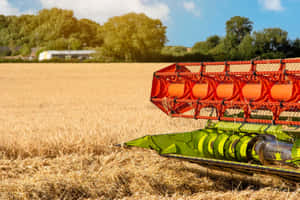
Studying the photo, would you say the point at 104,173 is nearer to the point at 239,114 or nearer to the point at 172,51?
the point at 239,114

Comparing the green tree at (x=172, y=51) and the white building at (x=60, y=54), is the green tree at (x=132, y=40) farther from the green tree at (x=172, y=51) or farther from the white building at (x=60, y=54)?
the white building at (x=60, y=54)

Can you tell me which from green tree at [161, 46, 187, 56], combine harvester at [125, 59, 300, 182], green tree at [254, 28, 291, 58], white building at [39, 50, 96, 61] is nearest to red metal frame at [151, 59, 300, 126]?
combine harvester at [125, 59, 300, 182]

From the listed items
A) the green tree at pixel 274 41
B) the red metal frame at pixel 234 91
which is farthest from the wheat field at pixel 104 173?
the green tree at pixel 274 41

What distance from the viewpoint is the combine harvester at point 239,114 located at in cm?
399

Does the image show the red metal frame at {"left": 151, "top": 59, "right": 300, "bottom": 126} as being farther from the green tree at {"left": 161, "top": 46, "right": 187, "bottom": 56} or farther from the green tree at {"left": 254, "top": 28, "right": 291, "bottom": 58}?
the green tree at {"left": 161, "top": 46, "right": 187, "bottom": 56}

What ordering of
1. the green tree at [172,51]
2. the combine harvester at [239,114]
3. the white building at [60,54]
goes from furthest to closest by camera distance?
the white building at [60,54] < the green tree at [172,51] < the combine harvester at [239,114]

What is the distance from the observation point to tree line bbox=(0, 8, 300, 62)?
1374 centimetres

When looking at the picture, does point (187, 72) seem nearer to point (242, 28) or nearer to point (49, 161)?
point (49, 161)

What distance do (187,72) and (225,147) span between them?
127cm

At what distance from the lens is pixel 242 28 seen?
840 inches

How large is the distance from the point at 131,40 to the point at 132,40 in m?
0.12

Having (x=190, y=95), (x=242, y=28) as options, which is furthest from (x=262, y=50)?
(x=190, y=95)

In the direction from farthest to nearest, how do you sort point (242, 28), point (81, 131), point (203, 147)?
point (242, 28) → point (81, 131) → point (203, 147)

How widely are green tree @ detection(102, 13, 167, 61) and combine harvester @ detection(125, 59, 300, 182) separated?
3671 centimetres
